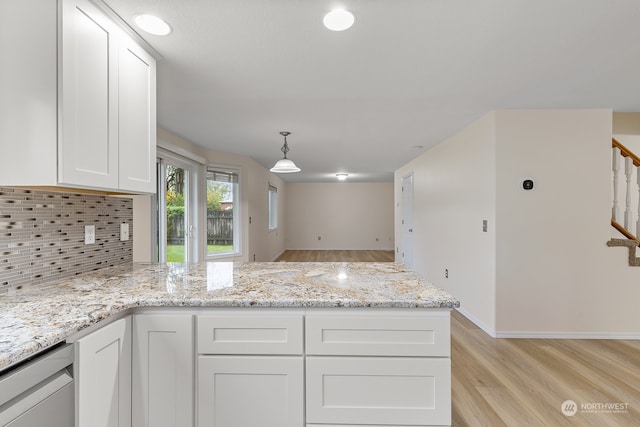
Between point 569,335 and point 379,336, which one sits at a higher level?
point 379,336

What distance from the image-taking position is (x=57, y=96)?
1.16 metres

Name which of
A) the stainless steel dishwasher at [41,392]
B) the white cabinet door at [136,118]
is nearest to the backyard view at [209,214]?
the white cabinet door at [136,118]

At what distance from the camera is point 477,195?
319 centimetres

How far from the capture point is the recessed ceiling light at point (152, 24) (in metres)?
1.46

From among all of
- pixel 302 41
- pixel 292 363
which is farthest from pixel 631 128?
pixel 292 363

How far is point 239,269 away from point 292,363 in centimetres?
84

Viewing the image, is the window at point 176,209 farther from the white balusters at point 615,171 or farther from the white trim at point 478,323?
the white balusters at point 615,171

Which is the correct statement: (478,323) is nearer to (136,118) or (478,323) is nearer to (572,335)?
(572,335)

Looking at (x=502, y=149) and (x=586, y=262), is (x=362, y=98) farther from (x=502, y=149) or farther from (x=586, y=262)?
(x=586, y=262)

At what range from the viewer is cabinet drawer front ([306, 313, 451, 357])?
1279mm

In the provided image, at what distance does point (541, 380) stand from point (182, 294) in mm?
2520

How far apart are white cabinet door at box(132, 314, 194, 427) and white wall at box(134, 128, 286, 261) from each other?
196 cm

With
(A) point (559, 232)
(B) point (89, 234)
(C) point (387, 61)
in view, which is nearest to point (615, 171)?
(A) point (559, 232)

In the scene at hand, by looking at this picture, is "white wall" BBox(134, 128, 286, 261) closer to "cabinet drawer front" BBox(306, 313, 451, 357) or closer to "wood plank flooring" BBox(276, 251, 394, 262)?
"wood plank flooring" BBox(276, 251, 394, 262)
